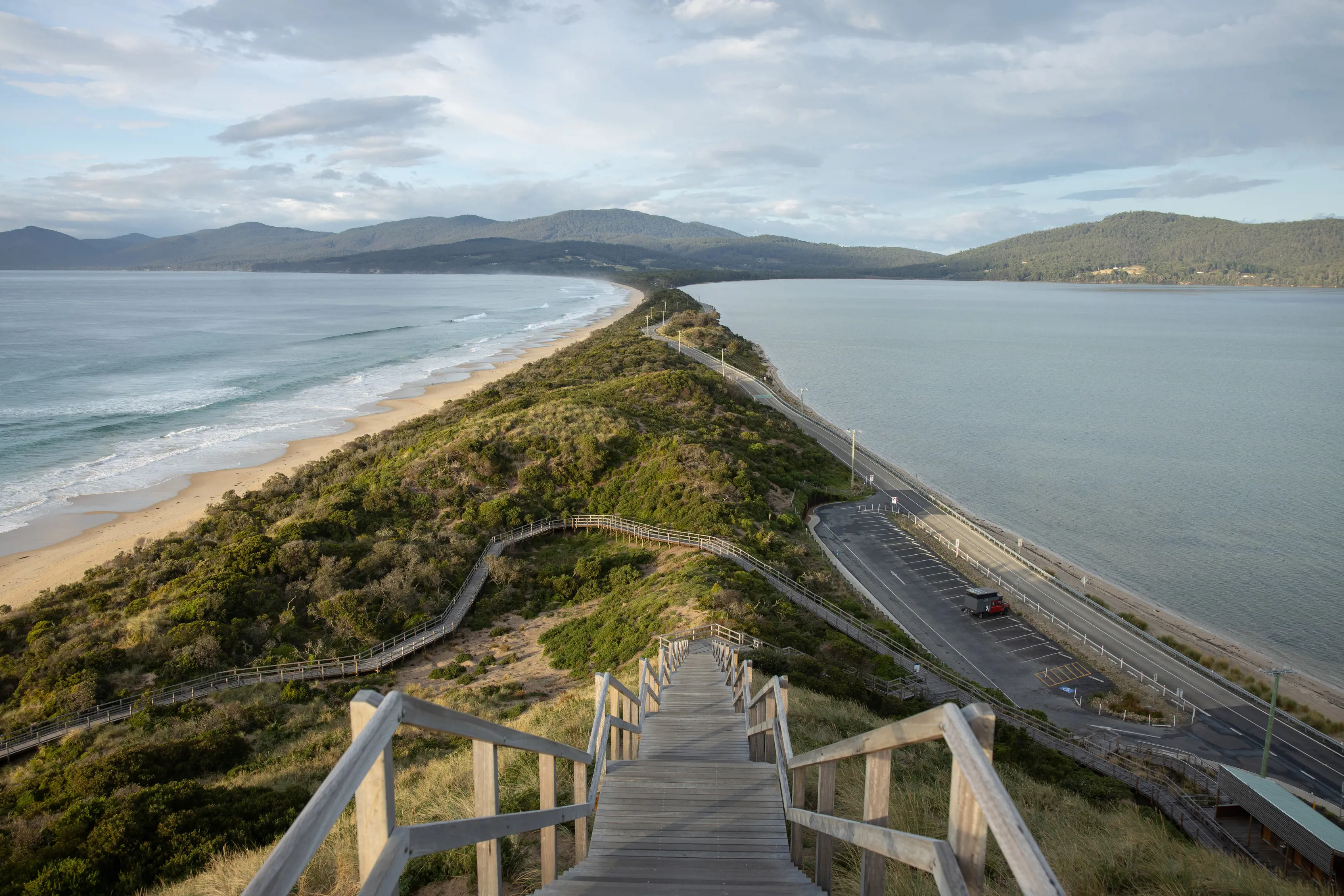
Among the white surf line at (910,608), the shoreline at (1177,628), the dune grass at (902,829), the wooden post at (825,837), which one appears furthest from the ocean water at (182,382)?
the shoreline at (1177,628)

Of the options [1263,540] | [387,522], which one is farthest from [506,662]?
[1263,540]

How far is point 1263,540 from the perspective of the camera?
39969mm

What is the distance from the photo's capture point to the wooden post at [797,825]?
192 inches

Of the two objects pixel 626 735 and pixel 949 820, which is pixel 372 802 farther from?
pixel 626 735

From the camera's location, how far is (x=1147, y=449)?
57938mm

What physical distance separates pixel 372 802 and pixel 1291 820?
15195mm

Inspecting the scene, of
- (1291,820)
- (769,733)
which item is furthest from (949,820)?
(1291,820)

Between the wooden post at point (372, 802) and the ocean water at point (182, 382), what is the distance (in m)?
40.7

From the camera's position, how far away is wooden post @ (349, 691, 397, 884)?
2.25 m

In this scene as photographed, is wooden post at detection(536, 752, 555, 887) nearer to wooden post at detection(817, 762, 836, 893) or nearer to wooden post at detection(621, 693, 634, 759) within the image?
wooden post at detection(817, 762, 836, 893)

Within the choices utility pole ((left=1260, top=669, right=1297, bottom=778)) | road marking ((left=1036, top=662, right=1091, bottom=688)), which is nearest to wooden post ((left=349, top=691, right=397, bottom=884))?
utility pole ((left=1260, top=669, right=1297, bottom=778))

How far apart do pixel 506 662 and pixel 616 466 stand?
14875mm

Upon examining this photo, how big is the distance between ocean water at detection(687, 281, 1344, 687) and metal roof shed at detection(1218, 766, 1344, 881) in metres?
19.1

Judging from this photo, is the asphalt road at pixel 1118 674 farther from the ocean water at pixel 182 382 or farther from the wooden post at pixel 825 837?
the ocean water at pixel 182 382
